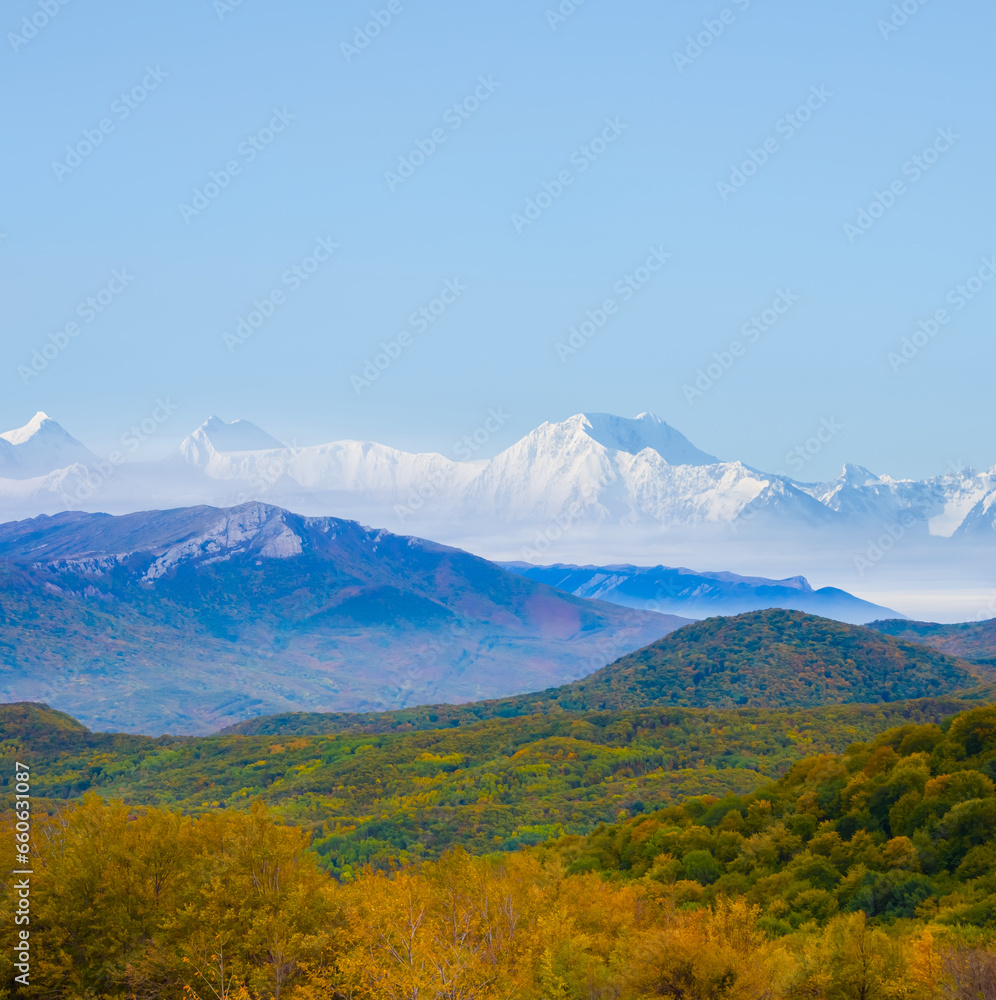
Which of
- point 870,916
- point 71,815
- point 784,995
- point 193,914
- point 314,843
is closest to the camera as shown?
point 784,995

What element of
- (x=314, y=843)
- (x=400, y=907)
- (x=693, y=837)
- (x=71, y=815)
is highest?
(x=71, y=815)

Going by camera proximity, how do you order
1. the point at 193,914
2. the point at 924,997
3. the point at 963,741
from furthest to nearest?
the point at 963,741, the point at 193,914, the point at 924,997

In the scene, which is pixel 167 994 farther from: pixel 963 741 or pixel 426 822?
pixel 426 822

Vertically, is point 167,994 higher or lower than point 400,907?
lower

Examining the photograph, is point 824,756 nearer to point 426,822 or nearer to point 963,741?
point 963,741

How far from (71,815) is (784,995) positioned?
37296 millimetres

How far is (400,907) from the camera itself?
51.5 m

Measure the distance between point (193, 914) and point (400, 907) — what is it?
10143 millimetres

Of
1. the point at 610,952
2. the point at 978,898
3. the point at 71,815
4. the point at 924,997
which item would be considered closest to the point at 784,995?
the point at 924,997

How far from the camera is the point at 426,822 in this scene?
192 m

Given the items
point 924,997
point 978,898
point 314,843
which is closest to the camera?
point 924,997

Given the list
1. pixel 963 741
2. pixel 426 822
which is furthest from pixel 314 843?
pixel 963 741

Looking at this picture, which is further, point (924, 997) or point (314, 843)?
point (314, 843)

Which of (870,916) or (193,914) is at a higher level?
(193,914)
